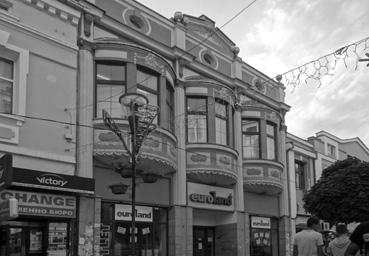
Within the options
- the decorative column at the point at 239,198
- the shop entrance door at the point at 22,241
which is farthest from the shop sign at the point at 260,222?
the shop entrance door at the point at 22,241

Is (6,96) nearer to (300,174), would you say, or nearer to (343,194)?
(343,194)

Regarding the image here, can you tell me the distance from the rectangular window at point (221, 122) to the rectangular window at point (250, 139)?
205 cm

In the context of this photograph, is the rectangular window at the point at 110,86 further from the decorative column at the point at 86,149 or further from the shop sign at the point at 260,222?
the shop sign at the point at 260,222

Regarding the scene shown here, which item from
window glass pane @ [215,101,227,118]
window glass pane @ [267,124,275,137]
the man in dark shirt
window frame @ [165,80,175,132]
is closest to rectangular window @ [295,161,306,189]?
window glass pane @ [267,124,275,137]

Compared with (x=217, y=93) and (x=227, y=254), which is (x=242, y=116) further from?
(x=227, y=254)

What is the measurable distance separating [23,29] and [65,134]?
127 inches

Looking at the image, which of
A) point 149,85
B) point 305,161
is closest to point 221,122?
point 149,85

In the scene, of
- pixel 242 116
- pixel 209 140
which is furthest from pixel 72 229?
pixel 242 116

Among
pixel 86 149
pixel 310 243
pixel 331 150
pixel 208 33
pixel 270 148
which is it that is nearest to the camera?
pixel 310 243

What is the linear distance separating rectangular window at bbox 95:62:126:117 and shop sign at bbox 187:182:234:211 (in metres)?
5.05

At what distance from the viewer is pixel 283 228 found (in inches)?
1074

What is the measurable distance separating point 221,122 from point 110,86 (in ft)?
21.4

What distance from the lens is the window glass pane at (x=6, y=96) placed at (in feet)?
50.5

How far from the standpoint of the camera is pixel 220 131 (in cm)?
2345
